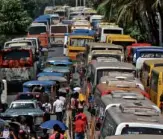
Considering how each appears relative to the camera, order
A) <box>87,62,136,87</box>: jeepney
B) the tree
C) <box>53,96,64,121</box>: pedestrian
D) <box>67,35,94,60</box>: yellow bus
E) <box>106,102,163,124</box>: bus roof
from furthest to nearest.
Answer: <box>67,35,94,60</box>: yellow bus → the tree → <box>87,62,136,87</box>: jeepney → <box>53,96,64,121</box>: pedestrian → <box>106,102,163,124</box>: bus roof

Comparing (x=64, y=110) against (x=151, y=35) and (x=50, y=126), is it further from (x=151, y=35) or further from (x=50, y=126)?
(x=151, y=35)

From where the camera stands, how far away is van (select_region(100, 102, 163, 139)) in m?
12.6

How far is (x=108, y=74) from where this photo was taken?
80.9ft

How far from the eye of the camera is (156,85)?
23.5 m

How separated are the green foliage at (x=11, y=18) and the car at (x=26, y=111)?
42.5 meters

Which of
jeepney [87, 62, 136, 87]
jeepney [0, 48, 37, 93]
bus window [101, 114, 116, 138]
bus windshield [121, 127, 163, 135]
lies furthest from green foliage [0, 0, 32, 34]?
bus windshield [121, 127, 163, 135]

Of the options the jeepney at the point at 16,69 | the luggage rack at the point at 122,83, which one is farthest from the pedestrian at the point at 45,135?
the jeepney at the point at 16,69

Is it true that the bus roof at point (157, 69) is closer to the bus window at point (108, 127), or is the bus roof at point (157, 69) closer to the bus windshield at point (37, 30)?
the bus window at point (108, 127)

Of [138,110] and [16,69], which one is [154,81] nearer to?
[138,110]

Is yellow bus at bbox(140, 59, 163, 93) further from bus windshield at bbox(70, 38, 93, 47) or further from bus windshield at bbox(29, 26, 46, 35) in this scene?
bus windshield at bbox(29, 26, 46, 35)

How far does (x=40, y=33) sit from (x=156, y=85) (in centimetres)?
3777

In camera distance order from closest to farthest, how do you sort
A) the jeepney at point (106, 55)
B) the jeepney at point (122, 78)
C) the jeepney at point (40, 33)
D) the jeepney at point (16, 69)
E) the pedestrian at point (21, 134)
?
1. the pedestrian at point (21, 134)
2. the jeepney at point (122, 78)
3. the jeepney at point (106, 55)
4. the jeepney at point (16, 69)
5. the jeepney at point (40, 33)

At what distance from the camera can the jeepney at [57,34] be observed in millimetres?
62656

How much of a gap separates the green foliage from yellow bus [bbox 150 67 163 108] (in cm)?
4268
